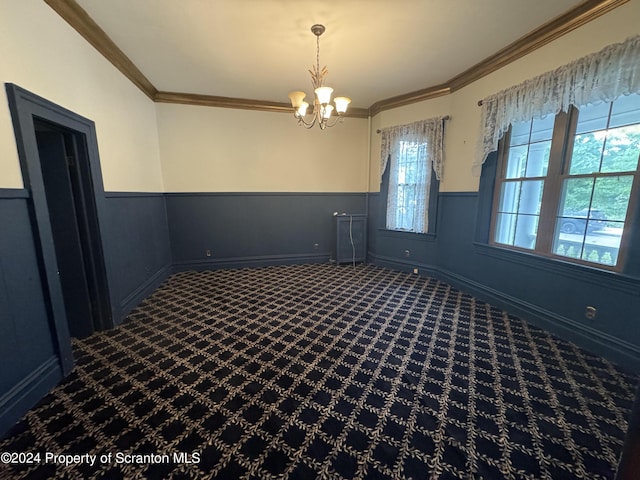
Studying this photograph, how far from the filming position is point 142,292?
3311mm

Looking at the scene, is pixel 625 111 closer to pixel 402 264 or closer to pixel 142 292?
pixel 402 264

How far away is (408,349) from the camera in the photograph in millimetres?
2312

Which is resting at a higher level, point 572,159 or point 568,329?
point 572,159

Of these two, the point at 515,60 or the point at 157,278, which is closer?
the point at 515,60

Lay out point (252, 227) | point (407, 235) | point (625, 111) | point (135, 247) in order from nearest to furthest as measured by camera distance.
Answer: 1. point (625, 111)
2. point (135, 247)
3. point (407, 235)
4. point (252, 227)

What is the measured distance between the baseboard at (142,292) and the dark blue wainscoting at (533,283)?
3736mm

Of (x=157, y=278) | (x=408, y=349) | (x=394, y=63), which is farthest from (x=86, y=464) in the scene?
(x=394, y=63)

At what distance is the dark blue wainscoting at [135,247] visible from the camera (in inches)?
109

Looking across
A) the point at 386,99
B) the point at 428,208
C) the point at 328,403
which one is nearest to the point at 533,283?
the point at 428,208

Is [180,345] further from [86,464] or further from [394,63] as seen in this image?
[394,63]

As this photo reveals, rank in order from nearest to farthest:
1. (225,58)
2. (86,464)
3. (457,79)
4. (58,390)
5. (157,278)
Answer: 1. (86,464)
2. (58,390)
3. (225,58)
4. (457,79)
5. (157,278)

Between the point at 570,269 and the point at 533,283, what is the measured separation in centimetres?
38

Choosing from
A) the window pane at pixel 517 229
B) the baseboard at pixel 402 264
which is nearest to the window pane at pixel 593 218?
the window pane at pixel 517 229

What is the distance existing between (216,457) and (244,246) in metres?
3.59
